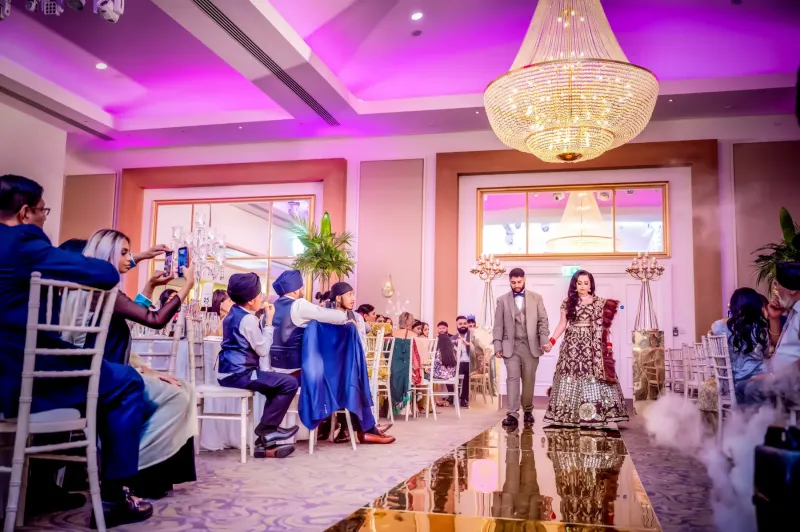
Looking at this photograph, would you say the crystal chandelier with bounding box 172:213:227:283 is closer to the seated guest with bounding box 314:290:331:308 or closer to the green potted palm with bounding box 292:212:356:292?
the seated guest with bounding box 314:290:331:308

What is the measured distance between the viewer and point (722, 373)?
5.12 metres

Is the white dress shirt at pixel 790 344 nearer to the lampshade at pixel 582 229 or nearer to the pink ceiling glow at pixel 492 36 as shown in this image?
the pink ceiling glow at pixel 492 36

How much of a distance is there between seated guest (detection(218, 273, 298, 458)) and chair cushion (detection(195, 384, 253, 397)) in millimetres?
139

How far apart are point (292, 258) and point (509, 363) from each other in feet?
20.5

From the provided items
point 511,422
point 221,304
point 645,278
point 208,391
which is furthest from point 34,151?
point 645,278

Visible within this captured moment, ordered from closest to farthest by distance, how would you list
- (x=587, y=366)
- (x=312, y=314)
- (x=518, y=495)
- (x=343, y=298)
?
(x=518, y=495)
(x=312, y=314)
(x=343, y=298)
(x=587, y=366)

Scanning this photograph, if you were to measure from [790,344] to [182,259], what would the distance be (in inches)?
124

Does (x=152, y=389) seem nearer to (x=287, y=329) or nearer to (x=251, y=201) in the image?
(x=287, y=329)

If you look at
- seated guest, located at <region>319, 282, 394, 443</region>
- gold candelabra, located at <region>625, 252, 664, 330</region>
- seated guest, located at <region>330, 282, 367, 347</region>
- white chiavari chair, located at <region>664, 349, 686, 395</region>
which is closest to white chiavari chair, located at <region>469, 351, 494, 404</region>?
gold candelabra, located at <region>625, 252, 664, 330</region>

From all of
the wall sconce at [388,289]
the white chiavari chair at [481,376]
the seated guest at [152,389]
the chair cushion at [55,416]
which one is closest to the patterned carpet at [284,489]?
the seated guest at [152,389]

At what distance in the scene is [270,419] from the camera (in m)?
4.55

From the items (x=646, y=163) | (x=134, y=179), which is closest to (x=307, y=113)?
(x=134, y=179)

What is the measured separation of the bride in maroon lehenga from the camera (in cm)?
613

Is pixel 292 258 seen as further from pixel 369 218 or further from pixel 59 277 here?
pixel 59 277
